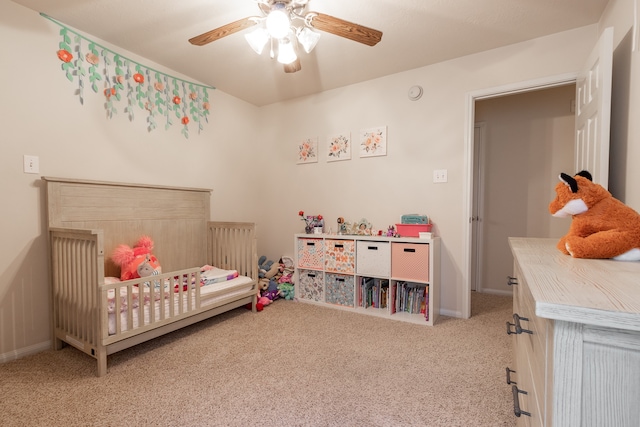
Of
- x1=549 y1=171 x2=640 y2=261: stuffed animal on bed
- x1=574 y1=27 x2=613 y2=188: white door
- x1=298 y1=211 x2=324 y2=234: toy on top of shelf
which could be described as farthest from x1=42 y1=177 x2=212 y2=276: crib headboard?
x1=574 y1=27 x2=613 y2=188: white door

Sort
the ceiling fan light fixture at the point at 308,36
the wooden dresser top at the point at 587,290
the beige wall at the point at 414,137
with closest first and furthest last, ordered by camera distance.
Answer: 1. the wooden dresser top at the point at 587,290
2. the ceiling fan light fixture at the point at 308,36
3. the beige wall at the point at 414,137

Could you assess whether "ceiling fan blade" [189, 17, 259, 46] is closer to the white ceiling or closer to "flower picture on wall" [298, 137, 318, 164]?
the white ceiling

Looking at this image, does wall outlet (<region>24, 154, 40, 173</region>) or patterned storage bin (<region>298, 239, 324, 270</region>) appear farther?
patterned storage bin (<region>298, 239, 324, 270</region>)

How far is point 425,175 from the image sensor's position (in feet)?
8.92

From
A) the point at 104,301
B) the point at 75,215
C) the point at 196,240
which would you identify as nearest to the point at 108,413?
the point at 104,301

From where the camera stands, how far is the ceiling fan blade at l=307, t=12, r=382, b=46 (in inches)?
61.5

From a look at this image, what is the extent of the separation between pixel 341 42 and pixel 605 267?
2.20 meters

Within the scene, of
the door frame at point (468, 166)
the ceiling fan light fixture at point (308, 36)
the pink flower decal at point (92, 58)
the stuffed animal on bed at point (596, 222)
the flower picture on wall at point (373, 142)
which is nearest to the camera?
the stuffed animal on bed at point (596, 222)

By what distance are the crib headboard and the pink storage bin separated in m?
1.93

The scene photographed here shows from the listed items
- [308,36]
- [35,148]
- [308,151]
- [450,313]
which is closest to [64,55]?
[35,148]

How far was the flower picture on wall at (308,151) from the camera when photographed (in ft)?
10.9

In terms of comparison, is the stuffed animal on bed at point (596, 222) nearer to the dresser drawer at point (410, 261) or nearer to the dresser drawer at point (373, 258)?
the dresser drawer at point (410, 261)

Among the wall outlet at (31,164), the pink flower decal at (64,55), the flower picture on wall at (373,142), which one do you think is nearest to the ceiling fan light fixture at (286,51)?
the flower picture on wall at (373,142)

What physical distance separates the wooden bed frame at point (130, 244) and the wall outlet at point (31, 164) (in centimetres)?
15
